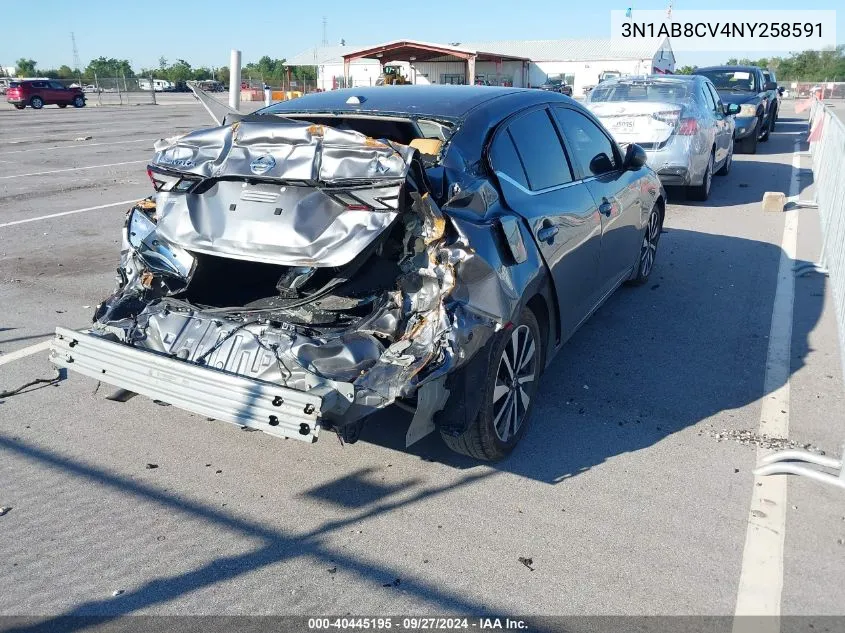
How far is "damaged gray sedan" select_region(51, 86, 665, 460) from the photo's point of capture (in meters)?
3.21

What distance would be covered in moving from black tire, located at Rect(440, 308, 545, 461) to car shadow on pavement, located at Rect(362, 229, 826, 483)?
17cm

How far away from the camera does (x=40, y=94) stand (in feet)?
128

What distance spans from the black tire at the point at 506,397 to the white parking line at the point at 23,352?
10.7ft

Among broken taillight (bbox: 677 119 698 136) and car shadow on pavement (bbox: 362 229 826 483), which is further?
broken taillight (bbox: 677 119 698 136)

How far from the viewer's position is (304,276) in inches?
161

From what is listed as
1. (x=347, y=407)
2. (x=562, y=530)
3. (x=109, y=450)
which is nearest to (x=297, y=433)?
(x=347, y=407)

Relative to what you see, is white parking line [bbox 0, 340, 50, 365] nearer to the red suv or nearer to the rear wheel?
the rear wheel

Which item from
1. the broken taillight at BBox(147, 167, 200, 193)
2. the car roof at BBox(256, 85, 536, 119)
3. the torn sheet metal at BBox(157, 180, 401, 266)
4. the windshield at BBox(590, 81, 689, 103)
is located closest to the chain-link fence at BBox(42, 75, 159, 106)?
the windshield at BBox(590, 81, 689, 103)

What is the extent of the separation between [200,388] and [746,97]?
16191 millimetres

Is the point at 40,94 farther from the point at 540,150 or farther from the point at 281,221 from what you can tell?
the point at 281,221

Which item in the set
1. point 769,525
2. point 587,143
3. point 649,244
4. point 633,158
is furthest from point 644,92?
point 769,525

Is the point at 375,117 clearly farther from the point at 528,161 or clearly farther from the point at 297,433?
the point at 297,433

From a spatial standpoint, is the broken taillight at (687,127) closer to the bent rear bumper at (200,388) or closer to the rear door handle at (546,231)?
the rear door handle at (546,231)

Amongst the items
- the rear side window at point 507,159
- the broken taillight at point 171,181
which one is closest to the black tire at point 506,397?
the rear side window at point 507,159
